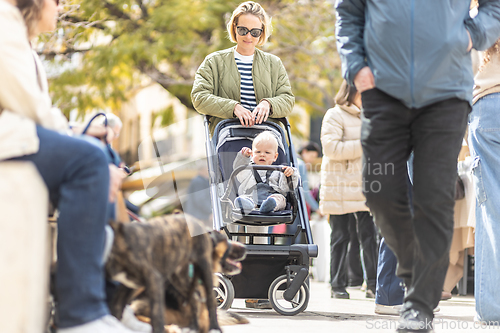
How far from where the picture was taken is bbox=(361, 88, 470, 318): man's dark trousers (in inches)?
135

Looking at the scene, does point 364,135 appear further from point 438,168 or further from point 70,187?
point 70,187

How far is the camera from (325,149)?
6758 mm

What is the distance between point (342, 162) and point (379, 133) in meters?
3.37

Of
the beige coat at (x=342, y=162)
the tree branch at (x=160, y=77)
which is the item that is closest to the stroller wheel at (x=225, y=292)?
the beige coat at (x=342, y=162)

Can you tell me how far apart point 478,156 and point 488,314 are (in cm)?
103

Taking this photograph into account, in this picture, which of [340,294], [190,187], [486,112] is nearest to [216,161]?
[190,187]

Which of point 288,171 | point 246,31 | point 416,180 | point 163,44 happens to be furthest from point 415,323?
point 163,44

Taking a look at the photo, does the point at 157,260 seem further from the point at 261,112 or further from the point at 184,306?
the point at 261,112

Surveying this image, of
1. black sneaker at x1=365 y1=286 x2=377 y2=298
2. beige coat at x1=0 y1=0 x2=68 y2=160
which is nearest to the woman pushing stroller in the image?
black sneaker at x1=365 y1=286 x2=377 y2=298

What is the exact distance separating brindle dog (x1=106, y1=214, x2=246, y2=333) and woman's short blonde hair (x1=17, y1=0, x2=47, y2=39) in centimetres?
94

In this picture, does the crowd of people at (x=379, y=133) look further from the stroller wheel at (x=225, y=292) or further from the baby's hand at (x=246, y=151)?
the stroller wheel at (x=225, y=292)

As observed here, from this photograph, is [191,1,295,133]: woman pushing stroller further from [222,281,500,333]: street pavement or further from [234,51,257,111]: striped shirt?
[222,281,500,333]: street pavement

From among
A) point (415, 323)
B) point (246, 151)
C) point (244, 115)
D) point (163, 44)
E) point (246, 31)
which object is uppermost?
point (163, 44)

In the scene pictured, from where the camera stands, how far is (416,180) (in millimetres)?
3520
